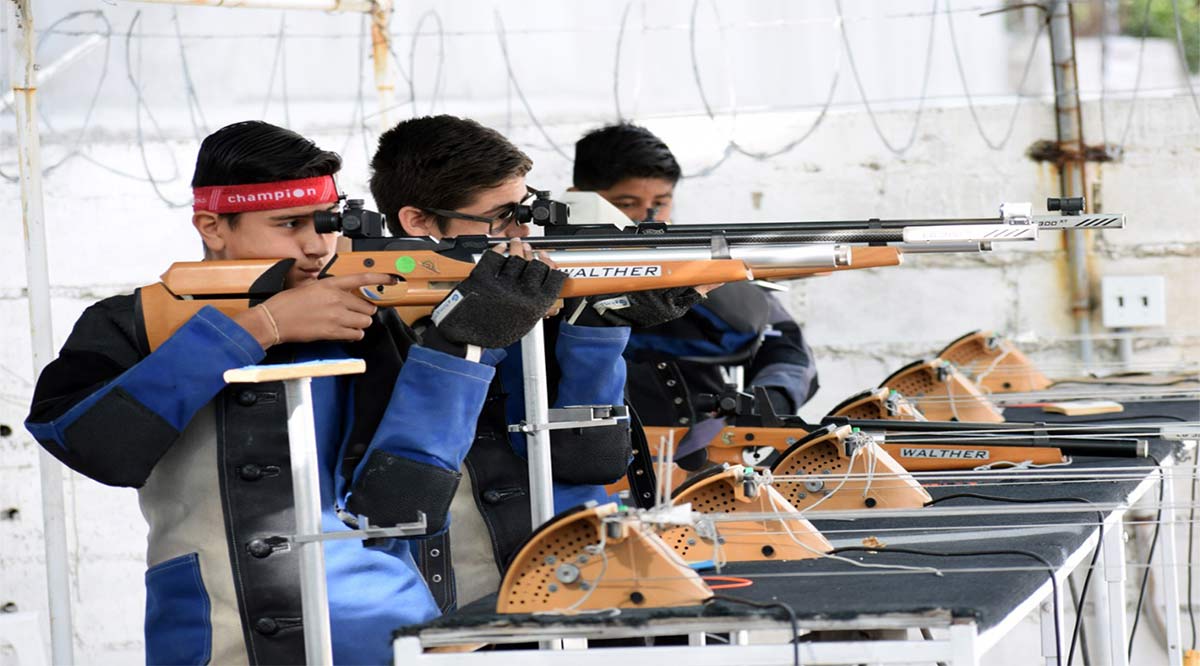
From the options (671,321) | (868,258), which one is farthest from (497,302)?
(671,321)

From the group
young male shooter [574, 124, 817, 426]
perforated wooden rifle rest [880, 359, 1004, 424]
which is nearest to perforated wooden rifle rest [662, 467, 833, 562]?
young male shooter [574, 124, 817, 426]

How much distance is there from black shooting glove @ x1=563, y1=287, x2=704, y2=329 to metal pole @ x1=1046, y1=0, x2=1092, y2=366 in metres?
2.10

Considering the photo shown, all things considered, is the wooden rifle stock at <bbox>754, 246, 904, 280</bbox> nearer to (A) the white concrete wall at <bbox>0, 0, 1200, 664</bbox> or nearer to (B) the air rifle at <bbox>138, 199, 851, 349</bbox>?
(B) the air rifle at <bbox>138, 199, 851, 349</bbox>

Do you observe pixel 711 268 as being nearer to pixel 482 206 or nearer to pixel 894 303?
pixel 482 206

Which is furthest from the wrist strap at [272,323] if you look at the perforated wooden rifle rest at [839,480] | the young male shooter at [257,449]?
the perforated wooden rifle rest at [839,480]

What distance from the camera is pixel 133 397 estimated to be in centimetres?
163

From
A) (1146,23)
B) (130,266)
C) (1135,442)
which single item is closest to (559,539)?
(1135,442)

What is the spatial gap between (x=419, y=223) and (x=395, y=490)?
0.68 metres

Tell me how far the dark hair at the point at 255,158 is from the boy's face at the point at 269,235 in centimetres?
4

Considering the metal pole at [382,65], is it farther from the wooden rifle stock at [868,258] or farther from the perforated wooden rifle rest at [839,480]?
the perforated wooden rifle rest at [839,480]

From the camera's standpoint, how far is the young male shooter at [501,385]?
6.77 ft

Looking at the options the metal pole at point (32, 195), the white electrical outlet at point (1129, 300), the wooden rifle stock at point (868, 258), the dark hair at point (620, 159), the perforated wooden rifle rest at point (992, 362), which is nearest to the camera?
the wooden rifle stock at point (868, 258)

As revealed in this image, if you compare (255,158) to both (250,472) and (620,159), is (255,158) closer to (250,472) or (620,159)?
(250,472)

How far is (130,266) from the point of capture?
141 inches
